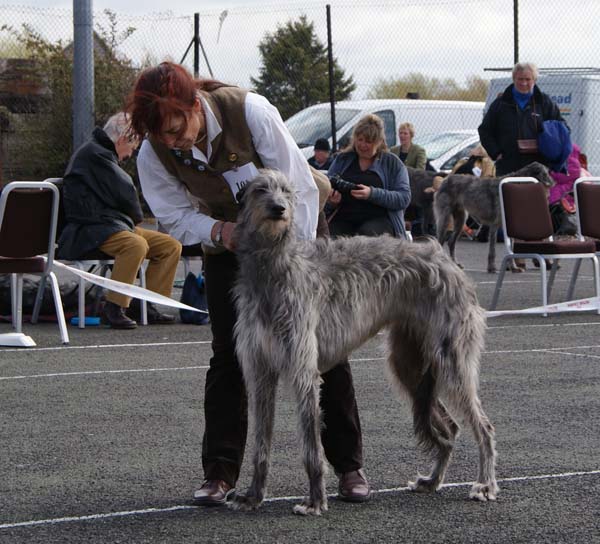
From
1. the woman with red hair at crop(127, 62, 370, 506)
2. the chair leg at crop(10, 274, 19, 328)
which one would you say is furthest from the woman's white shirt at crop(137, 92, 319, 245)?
the chair leg at crop(10, 274, 19, 328)

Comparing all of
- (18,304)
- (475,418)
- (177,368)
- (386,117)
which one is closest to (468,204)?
(386,117)

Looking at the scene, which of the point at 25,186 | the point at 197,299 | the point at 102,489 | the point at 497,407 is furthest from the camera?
the point at 197,299

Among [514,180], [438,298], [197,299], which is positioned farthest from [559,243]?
[438,298]

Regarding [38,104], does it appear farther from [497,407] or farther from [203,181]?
[203,181]

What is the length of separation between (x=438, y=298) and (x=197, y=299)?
622 cm

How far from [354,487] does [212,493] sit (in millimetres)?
599

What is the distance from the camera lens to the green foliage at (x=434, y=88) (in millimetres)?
26077

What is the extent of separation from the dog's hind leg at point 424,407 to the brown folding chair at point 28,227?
4774mm

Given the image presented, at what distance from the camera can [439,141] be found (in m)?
21.7

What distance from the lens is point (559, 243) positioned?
38.1ft

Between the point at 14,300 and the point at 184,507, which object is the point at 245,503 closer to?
the point at 184,507

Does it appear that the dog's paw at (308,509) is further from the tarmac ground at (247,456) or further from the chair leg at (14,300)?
the chair leg at (14,300)

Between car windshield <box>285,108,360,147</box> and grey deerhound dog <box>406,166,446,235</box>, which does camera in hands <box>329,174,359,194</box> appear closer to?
grey deerhound dog <box>406,166,446,235</box>

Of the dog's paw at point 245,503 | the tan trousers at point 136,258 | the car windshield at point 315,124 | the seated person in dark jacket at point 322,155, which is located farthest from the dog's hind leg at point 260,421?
the car windshield at point 315,124
